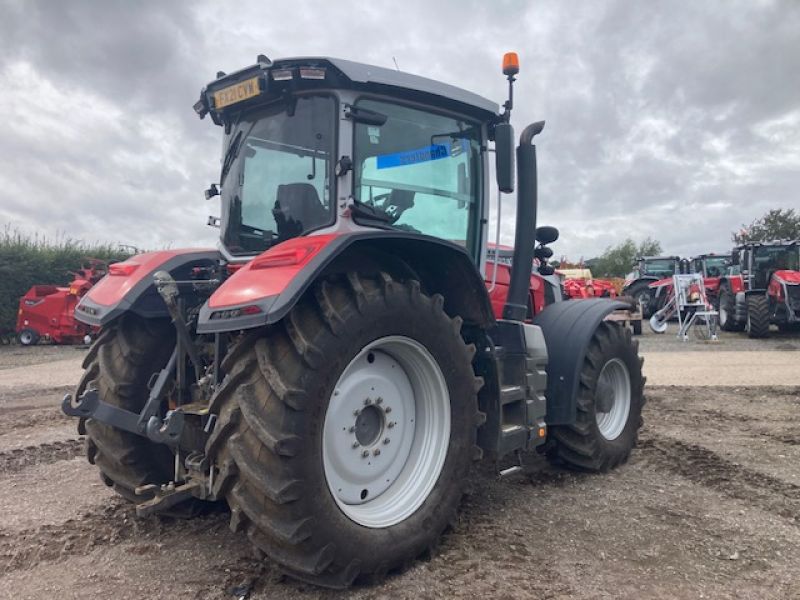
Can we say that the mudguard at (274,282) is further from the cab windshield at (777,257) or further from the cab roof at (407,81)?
the cab windshield at (777,257)

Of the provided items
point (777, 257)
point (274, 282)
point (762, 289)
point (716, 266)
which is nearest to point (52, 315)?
point (274, 282)

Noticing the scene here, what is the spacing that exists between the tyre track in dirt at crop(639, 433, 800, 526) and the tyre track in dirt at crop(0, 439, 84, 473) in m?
4.56

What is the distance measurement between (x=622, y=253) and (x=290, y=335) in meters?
69.0

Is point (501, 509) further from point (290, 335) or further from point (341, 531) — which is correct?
point (290, 335)

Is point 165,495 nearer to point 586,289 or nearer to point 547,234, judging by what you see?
point 547,234

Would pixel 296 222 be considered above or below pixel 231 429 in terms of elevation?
above

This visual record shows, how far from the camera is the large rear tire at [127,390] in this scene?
3.47 metres

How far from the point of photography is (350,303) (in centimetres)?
280

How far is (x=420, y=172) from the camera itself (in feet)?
12.0

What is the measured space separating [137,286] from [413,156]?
164 centimetres

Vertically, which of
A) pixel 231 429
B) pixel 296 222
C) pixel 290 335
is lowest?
pixel 231 429

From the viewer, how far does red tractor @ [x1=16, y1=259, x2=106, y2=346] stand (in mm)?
15922

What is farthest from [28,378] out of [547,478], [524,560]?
[524,560]

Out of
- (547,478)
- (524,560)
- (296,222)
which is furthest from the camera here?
(547,478)
